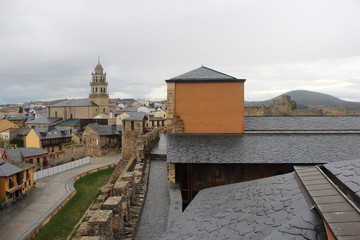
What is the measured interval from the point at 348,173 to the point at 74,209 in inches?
828

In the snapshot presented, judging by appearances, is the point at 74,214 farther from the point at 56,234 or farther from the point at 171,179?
the point at 171,179

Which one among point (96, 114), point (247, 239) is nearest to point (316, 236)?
point (247, 239)

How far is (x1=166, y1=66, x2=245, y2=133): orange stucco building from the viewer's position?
13.3m

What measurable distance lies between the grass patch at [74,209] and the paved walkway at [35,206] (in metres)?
0.88

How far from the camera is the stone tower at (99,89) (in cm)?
7044

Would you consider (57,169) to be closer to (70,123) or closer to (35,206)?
(35,206)

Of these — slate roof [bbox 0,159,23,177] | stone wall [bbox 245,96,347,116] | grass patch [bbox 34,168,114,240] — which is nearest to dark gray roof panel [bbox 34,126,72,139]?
grass patch [bbox 34,168,114,240]

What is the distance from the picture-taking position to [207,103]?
531 inches

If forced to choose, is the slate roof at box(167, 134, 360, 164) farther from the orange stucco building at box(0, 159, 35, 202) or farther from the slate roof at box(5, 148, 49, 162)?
the slate roof at box(5, 148, 49, 162)

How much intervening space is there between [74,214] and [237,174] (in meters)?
15.0

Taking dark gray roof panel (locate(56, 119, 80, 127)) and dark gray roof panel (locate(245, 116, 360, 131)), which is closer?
dark gray roof panel (locate(245, 116, 360, 131))

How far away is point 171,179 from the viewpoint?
996 cm

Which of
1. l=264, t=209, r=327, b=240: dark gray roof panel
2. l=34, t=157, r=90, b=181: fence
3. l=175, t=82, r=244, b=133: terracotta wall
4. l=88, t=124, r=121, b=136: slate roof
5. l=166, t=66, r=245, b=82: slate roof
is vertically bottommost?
l=34, t=157, r=90, b=181: fence

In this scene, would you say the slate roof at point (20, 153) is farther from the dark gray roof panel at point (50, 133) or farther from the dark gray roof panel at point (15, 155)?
the dark gray roof panel at point (50, 133)
